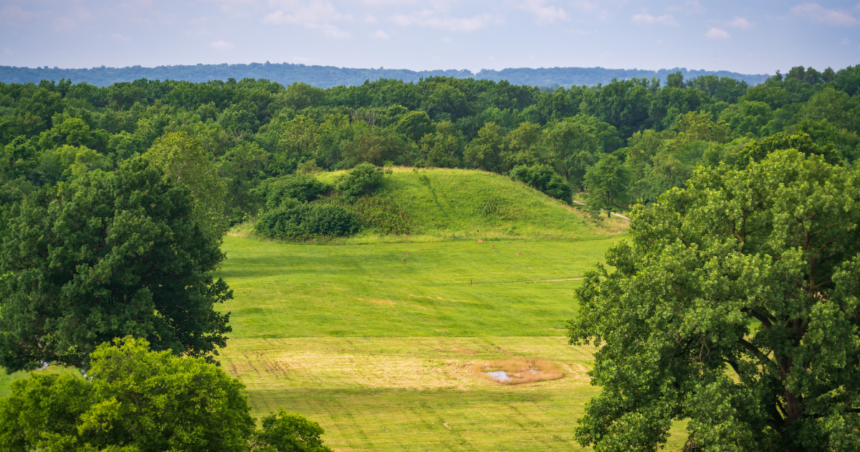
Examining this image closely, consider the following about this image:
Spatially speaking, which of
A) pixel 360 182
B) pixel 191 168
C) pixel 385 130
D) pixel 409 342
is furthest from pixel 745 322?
pixel 385 130

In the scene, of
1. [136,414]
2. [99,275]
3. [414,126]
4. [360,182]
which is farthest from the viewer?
[414,126]

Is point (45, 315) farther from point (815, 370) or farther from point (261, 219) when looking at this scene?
point (261, 219)

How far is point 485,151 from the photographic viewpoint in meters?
107

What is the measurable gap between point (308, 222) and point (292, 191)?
6.99 metres

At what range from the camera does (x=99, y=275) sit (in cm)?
2459

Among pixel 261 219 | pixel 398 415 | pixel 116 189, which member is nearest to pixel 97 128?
pixel 261 219

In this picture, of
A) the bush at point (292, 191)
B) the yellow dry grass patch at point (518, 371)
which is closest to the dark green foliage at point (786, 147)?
the yellow dry grass patch at point (518, 371)

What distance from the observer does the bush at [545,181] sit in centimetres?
9012

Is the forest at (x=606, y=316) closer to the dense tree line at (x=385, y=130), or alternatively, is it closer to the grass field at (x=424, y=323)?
the grass field at (x=424, y=323)

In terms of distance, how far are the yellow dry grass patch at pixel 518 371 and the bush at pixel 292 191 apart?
48.2 metres

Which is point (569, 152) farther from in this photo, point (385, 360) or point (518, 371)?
point (385, 360)

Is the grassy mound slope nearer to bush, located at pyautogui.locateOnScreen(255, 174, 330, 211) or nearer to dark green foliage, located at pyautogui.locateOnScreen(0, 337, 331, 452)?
bush, located at pyautogui.locateOnScreen(255, 174, 330, 211)

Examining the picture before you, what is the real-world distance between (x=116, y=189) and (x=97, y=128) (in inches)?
3352

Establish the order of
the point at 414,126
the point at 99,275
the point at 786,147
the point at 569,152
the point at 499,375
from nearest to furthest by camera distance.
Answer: the point at 99,275 → the point at 499,375 → the point at 786,147 → the point at 569,152 → the point at 414,126
